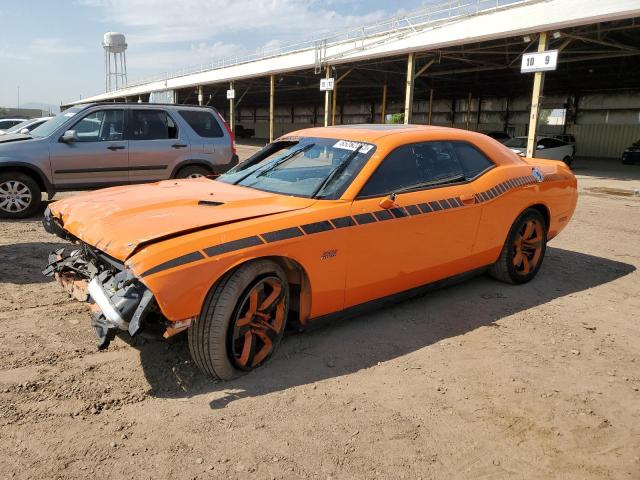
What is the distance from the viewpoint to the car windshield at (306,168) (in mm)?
3596

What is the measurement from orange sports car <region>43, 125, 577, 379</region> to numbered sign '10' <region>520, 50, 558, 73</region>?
11644 millimetres

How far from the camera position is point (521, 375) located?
3.24m

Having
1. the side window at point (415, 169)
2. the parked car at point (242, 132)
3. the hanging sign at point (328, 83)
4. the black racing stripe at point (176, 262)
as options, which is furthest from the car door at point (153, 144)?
the parked car at point (242, 132)

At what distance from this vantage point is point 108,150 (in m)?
7.74

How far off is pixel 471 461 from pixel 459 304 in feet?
7.01

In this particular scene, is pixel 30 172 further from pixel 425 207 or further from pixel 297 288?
pixel 425 207

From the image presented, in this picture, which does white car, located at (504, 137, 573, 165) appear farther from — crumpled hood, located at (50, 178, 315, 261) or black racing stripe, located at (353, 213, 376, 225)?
crumpled hood, located at (50, 178, 315, 261)

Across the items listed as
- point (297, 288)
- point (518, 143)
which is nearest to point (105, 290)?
point (297, 288)

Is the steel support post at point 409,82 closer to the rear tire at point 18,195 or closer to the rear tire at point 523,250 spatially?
the rear tire at point 18,195

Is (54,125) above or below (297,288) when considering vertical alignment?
above

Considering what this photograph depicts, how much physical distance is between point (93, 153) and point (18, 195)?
123 cm

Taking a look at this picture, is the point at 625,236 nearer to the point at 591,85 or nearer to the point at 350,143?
the point at 350,143

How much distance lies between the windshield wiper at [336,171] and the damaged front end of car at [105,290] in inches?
54.4

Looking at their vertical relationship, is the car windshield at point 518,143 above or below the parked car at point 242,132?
below
